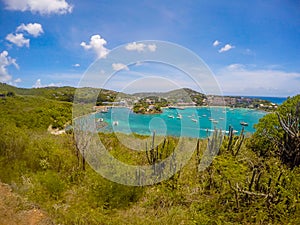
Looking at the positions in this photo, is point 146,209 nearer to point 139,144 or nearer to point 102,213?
point 102,213

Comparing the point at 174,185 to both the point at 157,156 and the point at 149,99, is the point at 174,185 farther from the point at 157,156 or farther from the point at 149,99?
the point at 149,99

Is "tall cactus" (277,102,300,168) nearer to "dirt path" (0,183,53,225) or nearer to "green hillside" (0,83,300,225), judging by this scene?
"green hillside" (0,83,300,225)

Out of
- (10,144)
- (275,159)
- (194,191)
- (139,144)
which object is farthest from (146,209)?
(10,144)

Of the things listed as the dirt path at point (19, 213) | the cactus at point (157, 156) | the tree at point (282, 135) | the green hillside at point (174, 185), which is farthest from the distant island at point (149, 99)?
the dirt path at point (19, 213)

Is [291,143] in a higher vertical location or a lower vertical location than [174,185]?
higher

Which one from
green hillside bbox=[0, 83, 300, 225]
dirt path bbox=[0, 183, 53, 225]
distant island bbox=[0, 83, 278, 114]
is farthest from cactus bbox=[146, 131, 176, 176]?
dirt path bbox=[0, 183, 53, 225]

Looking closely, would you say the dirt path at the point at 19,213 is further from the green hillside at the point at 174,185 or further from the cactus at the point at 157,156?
the cactus at the point at 157,156

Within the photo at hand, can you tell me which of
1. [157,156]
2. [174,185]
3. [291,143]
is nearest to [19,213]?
[174,185]

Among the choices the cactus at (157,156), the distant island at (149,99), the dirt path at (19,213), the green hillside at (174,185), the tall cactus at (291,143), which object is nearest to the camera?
the green hillside at (174,185)

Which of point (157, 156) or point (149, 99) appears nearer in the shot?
point (149, 99)
